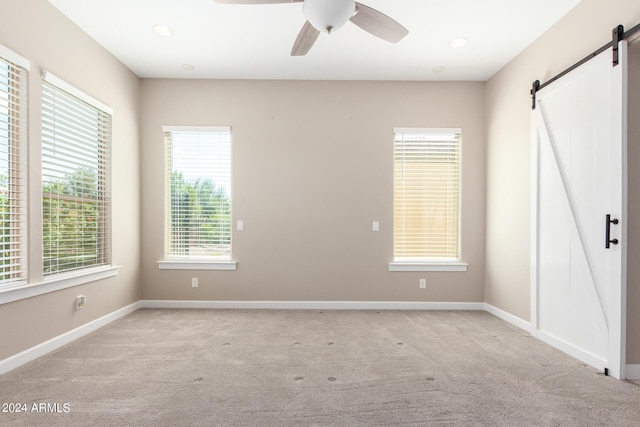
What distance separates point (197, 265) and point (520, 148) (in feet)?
13.3

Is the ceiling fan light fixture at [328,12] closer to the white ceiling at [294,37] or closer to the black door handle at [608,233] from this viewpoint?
the white ceiling at [294,37]

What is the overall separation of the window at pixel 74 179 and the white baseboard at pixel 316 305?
3.27 feet

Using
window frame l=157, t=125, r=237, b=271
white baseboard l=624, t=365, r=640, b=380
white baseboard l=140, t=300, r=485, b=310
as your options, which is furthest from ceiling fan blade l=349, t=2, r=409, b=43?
white baseboard l=140, t=300, r=485, b=310

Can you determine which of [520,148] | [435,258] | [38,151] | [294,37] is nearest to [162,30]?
[294,37]

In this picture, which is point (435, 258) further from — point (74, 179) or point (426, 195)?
point (74, 179)

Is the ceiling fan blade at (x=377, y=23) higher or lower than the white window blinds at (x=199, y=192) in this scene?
higher

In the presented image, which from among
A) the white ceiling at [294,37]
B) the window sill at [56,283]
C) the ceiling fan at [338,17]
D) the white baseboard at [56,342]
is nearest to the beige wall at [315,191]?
the white ceiling at [294,37]

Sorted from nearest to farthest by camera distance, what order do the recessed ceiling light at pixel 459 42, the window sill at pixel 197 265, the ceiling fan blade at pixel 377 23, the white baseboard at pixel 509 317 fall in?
the ceiling fan blade at pixel 377 23, the recessed ceiling light at pixel 459 42, the white baseboard at pixel 509 317, the window sill at pixel 197 265

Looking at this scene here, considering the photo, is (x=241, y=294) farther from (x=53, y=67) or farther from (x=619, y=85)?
(x=619, y=85)

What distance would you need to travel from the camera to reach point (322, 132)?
13.9 feet

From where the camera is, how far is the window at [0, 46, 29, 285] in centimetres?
242

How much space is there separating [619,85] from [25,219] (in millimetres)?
4579

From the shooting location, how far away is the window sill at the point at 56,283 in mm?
2406

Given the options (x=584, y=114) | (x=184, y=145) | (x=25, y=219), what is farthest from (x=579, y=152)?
(x=25, y=219)
